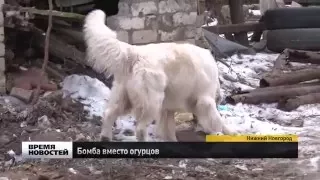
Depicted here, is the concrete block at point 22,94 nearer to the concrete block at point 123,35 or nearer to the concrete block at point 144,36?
the concrete block at point 123,35

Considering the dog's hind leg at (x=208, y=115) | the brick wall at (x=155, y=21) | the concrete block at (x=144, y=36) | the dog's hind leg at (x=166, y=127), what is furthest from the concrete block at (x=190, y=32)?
the dog's hind leg at (x=208, y=115)

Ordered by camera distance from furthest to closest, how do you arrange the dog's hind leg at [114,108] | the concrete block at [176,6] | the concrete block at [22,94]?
the concrete block at [176,6] → the concrete block at [22,94] → the dog's hind leg at [114,108]

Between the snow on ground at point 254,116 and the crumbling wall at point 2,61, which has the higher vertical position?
the crumbling wall at point 2,61

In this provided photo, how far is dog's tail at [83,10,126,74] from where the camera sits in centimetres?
498

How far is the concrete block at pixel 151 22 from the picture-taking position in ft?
27.4

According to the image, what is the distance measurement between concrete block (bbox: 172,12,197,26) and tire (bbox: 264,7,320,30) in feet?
9.67

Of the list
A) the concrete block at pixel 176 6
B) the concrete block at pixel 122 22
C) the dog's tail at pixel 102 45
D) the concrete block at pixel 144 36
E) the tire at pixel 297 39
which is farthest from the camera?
the tire at pixel 297 39

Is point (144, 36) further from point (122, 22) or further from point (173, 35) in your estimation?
point (173, 35)

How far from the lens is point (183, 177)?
4891 millimetres

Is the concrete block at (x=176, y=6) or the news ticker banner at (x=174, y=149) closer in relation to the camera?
the news ticker banner at (x=174, y=149)

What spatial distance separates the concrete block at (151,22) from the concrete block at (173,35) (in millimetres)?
133

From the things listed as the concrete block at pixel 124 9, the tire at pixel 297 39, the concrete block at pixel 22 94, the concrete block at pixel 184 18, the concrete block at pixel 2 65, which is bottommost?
the concrete block at pixel 22 94

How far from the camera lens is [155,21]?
8.43m

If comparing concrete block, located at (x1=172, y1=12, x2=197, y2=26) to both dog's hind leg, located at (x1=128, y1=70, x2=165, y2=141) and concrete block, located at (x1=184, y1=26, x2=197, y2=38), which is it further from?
dog's hind leg, located at (x1=128, y1=70, x2=165, y2=141)
